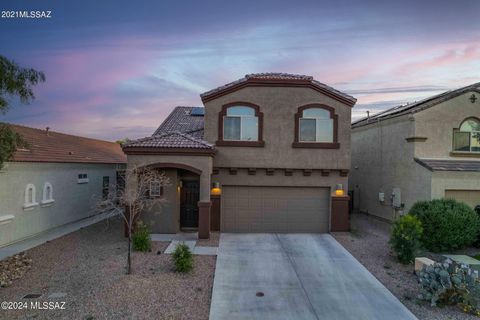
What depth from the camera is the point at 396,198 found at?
15492mm

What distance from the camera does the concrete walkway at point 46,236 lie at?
1078 cm

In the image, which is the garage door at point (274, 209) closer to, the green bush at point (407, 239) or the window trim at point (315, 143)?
the window trim at point (315, 143)

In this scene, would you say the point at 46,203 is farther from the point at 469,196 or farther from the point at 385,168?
the point at 469,196

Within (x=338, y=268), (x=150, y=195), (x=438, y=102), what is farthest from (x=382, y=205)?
(x=150, y=195)

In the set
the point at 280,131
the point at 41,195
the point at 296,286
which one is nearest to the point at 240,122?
the point at 280,131

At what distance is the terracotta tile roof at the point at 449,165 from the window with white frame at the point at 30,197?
1683 cm

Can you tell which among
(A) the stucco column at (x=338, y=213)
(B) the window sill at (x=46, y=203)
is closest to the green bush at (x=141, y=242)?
(B) the window sill at (x=46, y=203)

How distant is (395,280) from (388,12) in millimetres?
10047

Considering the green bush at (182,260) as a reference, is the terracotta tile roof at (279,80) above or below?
above

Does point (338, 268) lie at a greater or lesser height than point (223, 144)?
lesser

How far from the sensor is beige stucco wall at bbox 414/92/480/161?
14234mm

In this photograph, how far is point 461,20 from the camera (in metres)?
12.7

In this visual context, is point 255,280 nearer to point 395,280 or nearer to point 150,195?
point 395,280

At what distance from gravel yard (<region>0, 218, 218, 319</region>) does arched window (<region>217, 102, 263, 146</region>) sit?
19.1 ft
